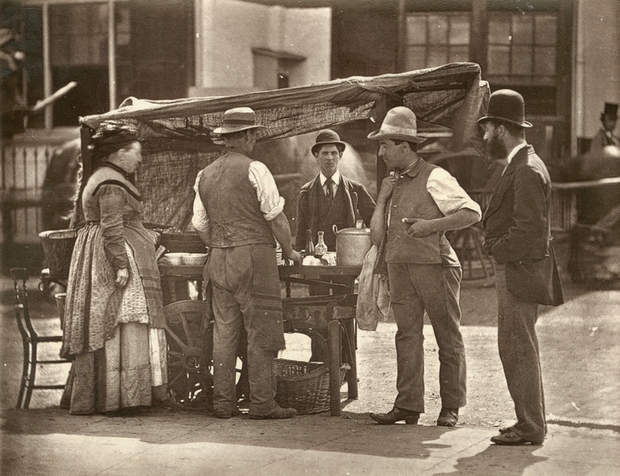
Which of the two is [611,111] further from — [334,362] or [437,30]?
[334,362]

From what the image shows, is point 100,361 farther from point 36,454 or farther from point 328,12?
point 328,12

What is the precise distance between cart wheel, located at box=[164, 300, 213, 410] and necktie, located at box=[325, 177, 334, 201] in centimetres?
182

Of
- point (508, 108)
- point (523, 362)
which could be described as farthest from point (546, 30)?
point (523, 362)

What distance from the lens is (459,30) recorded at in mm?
13883

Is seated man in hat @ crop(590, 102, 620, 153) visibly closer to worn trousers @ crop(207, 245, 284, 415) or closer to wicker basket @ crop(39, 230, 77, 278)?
worn trousers @ crop(207, 245, 284, 415)

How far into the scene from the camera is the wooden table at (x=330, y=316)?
686 cm

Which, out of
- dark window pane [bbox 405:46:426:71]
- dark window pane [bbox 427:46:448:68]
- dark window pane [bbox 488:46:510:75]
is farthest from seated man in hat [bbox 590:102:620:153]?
dark window pane [bbox 405:46:426:71]

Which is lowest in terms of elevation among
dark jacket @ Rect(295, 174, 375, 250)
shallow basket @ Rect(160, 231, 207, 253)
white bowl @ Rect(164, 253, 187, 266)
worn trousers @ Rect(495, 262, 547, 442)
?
worn trousers @ Rect(495, 262, 547, 442)

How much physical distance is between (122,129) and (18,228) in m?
7.57

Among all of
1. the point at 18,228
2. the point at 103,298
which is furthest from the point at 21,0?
the point at 103,298

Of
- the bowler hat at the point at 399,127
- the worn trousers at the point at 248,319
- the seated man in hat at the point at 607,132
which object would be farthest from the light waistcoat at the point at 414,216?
the seated man in hat at the point at 607,132

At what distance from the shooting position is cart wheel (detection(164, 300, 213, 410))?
7.19m

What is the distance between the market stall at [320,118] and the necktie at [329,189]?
3.22 feet

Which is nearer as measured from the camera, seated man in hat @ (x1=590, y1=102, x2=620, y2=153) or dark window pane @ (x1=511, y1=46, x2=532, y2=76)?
seated man in hat @ (x1=590, y1=102, x2=620, y2=153)
